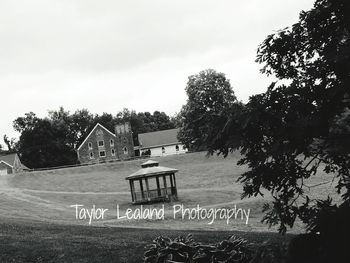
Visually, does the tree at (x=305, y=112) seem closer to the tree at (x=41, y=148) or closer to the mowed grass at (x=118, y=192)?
the mowed grass at (x=118, y=192)

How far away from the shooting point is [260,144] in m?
6.75

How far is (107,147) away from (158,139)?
1369cm

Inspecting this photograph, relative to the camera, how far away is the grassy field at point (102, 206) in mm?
11984

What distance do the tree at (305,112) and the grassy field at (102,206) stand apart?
1096mm

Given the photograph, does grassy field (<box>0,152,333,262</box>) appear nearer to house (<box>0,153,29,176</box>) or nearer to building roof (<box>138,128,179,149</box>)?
building roof (<box>138,128,179,149</box>)

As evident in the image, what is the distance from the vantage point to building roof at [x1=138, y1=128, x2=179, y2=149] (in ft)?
345

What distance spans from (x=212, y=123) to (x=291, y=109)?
125 cm

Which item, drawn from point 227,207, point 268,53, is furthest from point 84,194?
point 268,53

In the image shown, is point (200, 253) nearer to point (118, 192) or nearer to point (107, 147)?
point (118, 192)

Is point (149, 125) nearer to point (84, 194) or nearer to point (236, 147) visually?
point (84, 194)

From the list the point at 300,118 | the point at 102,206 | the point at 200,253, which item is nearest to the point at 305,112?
the point at 300,118

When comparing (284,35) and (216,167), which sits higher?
(284,35)

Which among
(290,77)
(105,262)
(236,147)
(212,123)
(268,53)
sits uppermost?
(268,53)

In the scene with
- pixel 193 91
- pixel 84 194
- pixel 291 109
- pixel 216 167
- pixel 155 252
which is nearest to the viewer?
pixel 291 109
